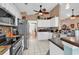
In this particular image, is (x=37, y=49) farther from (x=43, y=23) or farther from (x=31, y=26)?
(x=43, y=23)

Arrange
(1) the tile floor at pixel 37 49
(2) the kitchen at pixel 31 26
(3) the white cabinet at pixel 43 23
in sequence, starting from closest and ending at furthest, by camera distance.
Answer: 1. (2) the kitchen at pixel 31 26
2. (1) the tile floor at pixel 37 49
3. (3) the white cabinet at pixel 43 23

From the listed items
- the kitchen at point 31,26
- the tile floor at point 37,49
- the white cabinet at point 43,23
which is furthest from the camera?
the white cabinet at point 43,23

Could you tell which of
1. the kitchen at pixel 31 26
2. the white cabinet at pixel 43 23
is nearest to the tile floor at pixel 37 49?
the kitchen at pixel 31 26

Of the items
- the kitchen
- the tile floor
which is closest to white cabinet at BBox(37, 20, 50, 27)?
the kitchen

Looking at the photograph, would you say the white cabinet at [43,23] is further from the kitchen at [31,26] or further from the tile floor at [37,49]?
the tile floor at [37,49]

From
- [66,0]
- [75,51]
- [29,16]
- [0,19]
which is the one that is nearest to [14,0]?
[66,0]

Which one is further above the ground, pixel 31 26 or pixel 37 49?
pixel 31 26

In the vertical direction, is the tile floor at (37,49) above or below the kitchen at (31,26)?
below

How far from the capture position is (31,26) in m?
5.88

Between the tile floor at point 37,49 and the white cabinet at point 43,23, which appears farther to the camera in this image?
the white cabinet at point 43,23

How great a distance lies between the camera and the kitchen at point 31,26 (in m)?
2.19

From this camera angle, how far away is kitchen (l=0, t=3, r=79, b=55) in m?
2.19

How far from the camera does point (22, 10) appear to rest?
506 cm

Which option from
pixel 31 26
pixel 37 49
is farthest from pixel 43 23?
pixel 37 49
